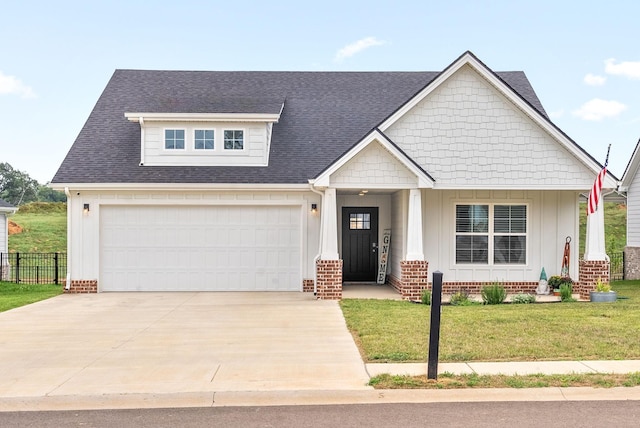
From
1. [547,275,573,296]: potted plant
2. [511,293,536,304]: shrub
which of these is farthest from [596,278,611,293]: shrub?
[511,293,536,304]: shrub

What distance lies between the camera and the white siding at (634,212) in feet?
70.8

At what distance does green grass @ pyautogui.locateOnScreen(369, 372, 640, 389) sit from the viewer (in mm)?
6680

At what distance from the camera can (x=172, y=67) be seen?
2216cm

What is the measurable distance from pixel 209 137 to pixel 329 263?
571 centimetres

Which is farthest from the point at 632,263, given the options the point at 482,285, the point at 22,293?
the point at 22,293

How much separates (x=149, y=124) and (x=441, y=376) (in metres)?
12.7

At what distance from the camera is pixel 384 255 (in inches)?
694

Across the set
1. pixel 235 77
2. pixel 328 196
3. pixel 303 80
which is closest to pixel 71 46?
pixel 235 77

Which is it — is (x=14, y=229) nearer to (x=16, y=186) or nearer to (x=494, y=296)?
(x=16, y=186)

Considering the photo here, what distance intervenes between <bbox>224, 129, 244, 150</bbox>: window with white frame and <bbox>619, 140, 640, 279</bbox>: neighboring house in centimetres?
1450

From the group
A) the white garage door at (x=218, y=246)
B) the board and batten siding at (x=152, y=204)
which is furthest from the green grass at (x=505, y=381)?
the white garage door at (x=218, y=246)

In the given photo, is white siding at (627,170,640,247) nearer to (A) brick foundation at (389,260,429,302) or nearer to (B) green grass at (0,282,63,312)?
(A) brick foundation at (389,260,429,302)

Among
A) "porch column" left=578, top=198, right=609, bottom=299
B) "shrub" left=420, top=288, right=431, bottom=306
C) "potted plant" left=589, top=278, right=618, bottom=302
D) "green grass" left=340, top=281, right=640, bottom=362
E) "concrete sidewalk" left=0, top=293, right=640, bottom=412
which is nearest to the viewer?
"concrete sidewalk" left=0, top=293, right=640, bottom=412

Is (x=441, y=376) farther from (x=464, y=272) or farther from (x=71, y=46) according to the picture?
(x=71, y=46)
